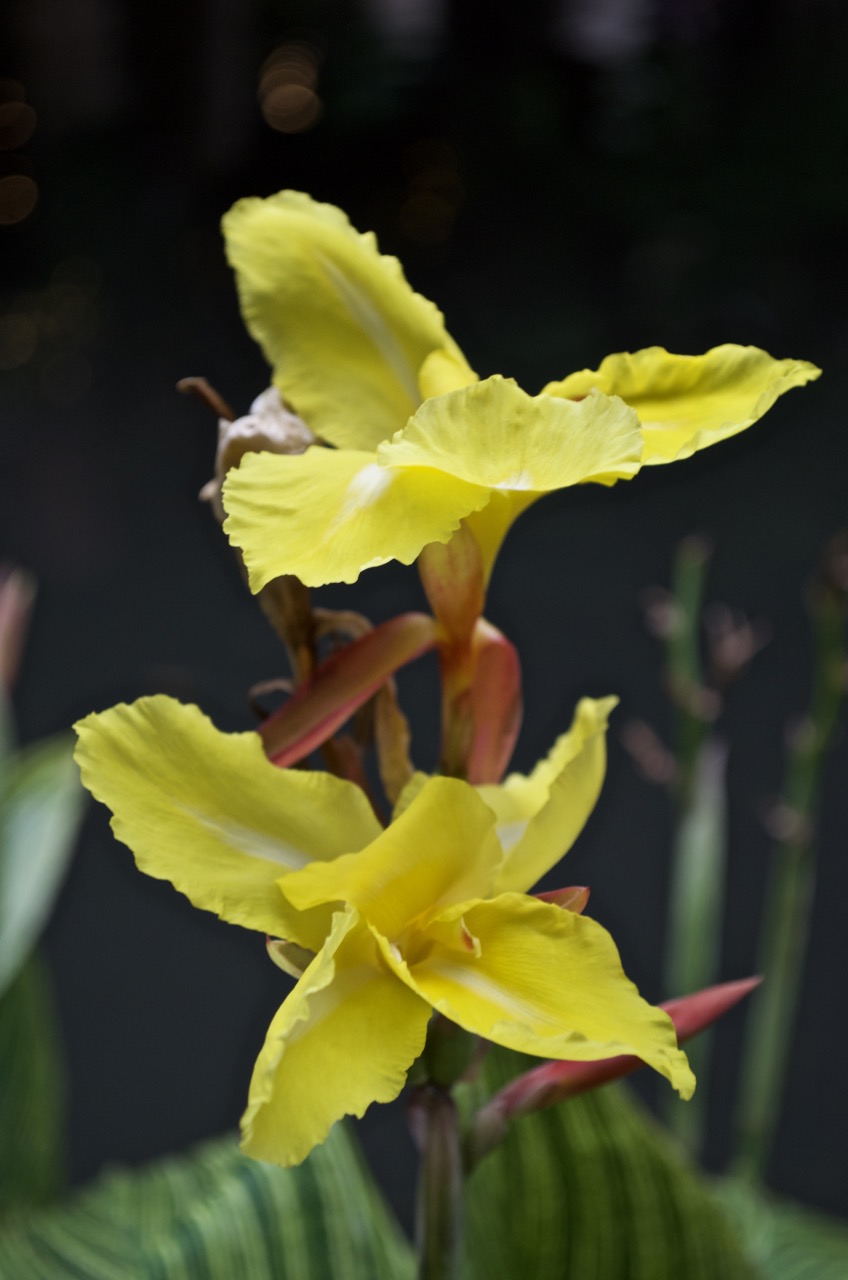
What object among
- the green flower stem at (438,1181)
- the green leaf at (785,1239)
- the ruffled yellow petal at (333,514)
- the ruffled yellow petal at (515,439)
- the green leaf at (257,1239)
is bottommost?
the green leaf at (785,1239)

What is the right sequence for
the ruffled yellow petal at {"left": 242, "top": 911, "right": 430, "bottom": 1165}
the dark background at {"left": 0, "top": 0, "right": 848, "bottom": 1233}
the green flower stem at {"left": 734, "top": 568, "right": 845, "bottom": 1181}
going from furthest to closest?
the dark background at {"left": 0, "top": 0, "right": 848, "bottom": 1233} < the green flower stem at {"left": 734, "top": 568, "right": 845, "bottom": 1181} < the ruffled yellow petal at {"left": 242, "top": 911, "right": 430, "bottom": 1165}

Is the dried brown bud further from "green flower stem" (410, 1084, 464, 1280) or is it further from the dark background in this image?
the dark background

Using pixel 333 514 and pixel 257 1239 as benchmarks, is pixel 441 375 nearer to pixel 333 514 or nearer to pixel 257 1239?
pixel 333 514

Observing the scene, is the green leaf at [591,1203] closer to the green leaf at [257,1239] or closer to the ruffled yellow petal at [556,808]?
the green leaf at [257,1239]

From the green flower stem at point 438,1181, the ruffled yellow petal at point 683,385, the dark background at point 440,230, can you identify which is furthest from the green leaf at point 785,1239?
the dark background at point 440,230

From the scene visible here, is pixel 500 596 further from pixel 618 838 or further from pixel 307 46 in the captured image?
pixel 307 46

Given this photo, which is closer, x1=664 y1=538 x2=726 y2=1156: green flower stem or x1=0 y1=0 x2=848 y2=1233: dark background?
x1=664 y1=538 x2=726 y2=1156: green flower stem

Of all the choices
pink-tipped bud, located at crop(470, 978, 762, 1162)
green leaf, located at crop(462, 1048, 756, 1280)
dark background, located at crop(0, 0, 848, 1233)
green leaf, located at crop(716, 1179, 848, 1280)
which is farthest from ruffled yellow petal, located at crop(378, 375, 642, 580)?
dark background, located at crop(0, 0, 848, 1233)

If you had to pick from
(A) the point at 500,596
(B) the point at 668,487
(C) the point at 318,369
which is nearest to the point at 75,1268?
(C) the point at 318,369
